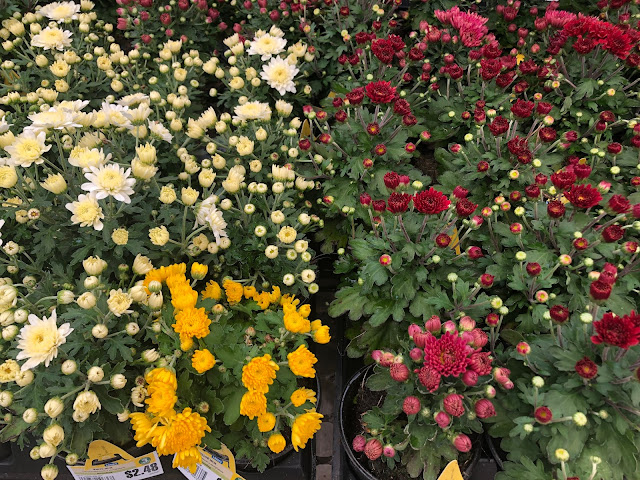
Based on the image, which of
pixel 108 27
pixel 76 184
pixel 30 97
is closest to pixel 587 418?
pixel 76 184

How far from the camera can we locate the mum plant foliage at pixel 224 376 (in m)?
1.16

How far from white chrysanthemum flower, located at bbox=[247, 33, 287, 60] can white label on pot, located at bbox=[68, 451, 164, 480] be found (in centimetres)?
171

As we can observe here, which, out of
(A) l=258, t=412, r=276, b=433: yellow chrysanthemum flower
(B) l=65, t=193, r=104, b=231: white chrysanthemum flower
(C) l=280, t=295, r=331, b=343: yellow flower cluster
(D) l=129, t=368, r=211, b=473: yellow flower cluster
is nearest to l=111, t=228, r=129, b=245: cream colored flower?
(B) l=65, t=193, r=104, b=231: white chrysanthemum flower

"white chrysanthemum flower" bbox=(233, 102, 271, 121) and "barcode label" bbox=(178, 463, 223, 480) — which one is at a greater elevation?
"white chrysanthemum flower" bbox=(233, 102, 271, 121)

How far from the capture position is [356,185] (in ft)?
6.14

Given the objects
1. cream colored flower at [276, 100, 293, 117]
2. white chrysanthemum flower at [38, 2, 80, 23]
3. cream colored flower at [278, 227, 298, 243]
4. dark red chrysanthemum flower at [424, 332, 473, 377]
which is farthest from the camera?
white chrysanthemum flower at [38, 2, 80, 23]

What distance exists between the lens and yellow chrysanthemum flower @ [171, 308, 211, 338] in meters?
1.22

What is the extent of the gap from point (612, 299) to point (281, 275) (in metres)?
1.10

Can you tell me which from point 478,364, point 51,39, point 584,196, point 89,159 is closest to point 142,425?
point 89,159

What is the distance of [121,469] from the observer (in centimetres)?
139

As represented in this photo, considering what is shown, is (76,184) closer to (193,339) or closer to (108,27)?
(193,339)

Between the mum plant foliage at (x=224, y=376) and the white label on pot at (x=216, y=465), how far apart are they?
35 mm

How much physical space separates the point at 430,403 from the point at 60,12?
2458 mm

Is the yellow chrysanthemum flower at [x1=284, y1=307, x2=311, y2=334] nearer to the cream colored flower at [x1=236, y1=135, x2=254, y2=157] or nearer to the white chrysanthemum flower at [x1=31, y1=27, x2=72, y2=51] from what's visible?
the cream colored flower at [x1=236, y1=135, x2=254, y2=157]
